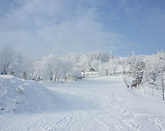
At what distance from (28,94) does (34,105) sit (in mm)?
1566

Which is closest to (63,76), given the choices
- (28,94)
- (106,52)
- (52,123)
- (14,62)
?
(14,62)

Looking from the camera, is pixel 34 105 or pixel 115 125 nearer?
pixel 115 125

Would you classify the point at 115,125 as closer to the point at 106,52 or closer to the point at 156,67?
the point at 156,67

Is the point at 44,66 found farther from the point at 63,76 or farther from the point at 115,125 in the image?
the point at 115,125

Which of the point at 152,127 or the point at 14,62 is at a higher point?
the point at 14,62

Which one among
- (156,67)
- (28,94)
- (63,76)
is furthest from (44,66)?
(156,67)

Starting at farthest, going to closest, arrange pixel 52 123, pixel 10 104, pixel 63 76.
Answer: pixel 63 76, pixel 10 104, pixel 52 123

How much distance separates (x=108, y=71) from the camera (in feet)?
318

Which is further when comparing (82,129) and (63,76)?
A: (63,76)

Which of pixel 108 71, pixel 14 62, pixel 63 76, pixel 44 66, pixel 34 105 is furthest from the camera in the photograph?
pixel 108 71

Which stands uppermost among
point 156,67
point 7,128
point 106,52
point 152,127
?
point 106,52

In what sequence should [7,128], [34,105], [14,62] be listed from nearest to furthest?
1. [7,128]
2. [34,105]
3. [14,62]

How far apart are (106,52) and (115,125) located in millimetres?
155092

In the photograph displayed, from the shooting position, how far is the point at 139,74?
161 ft
